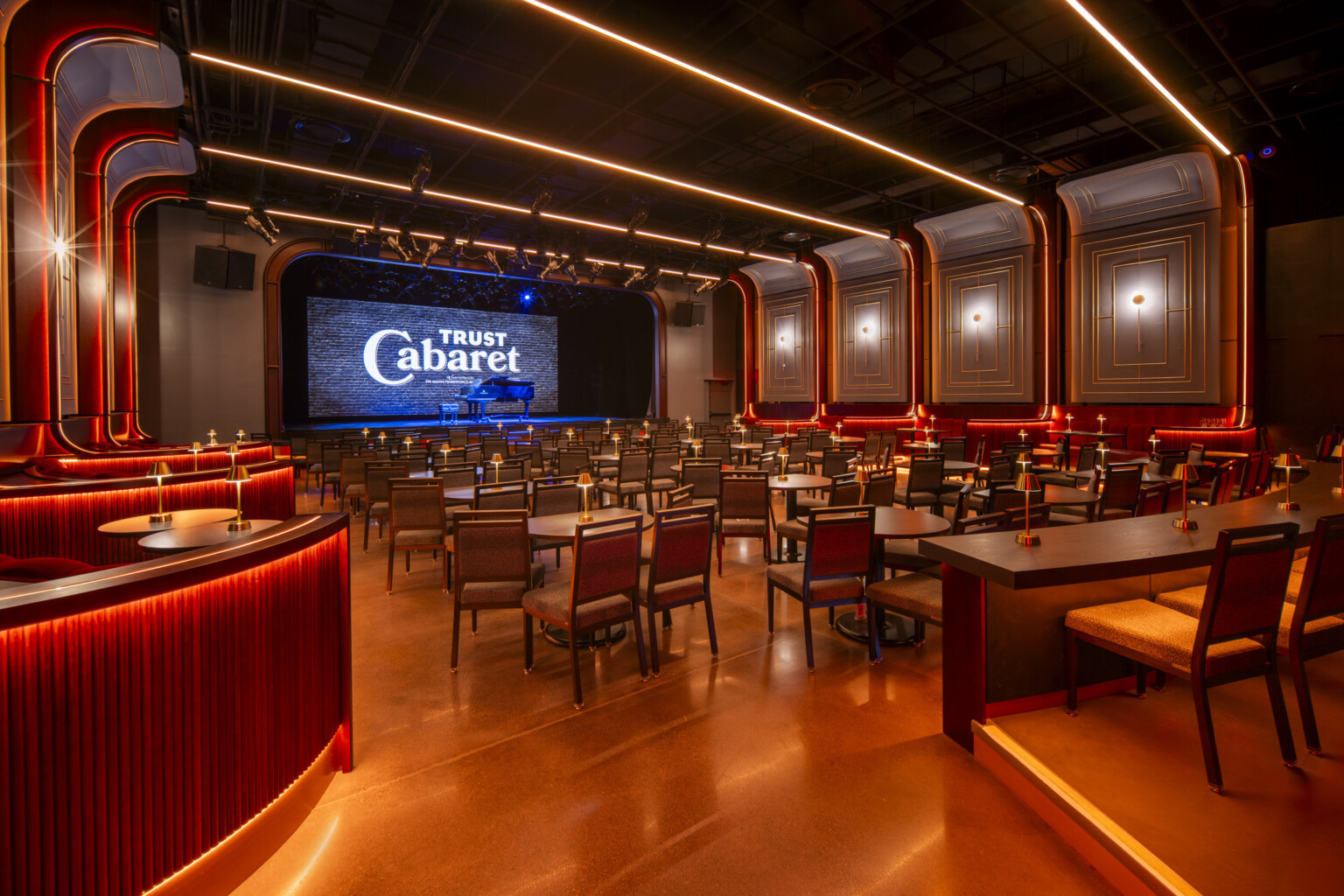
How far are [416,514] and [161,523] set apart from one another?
63.7 inches

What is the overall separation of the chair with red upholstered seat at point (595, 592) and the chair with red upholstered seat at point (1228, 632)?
2.09m

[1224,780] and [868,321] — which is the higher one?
[868,321]

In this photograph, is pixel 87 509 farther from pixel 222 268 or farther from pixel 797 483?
pixel 222 268

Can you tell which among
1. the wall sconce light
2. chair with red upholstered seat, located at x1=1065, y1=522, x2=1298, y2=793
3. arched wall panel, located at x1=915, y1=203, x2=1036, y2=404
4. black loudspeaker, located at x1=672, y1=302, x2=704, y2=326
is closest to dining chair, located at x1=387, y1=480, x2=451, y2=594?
chair with red upholstered seat, located at x1=1065, y1=522, x2=1298, y2=793

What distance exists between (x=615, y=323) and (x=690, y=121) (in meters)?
9.97

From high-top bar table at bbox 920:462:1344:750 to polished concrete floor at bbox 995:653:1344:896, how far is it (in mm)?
121

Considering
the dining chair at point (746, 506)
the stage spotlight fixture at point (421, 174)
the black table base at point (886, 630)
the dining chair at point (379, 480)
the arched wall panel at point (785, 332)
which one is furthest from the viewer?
the arched wall panel at point (785, 332)

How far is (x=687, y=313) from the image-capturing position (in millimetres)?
18234

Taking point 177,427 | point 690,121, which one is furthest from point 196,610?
point 177,427

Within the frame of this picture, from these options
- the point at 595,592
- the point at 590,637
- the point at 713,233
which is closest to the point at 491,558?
the point at 595,592

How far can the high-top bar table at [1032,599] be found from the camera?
2307 millimetres

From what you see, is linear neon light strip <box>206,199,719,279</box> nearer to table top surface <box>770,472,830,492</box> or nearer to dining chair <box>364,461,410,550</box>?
dining chair <box>364,461,410,550</box>

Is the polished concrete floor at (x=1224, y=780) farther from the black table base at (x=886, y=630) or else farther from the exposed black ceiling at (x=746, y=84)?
the exposed black ceiling at (x=746, y=84)

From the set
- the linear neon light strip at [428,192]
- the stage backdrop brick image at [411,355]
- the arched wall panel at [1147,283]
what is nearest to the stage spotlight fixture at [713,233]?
the linear neon light strip at [428,192]
